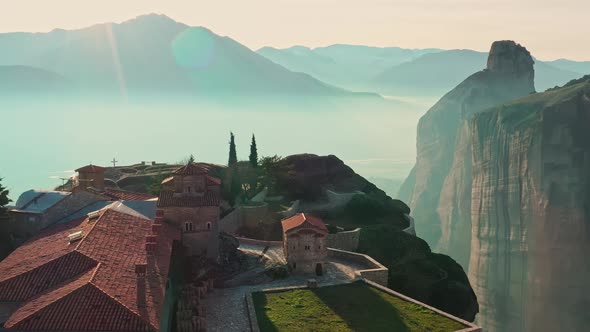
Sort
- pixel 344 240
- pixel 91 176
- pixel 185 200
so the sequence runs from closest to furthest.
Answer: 1. pixel 185 200
2. pixel 344 240
3. pixel 91 176

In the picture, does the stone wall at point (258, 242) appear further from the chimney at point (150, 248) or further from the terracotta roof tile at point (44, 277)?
the terracotta roof tile at point (44, 277)

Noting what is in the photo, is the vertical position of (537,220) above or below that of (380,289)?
below

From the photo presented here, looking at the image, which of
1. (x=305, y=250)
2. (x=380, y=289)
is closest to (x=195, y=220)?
(x=305, y=250)

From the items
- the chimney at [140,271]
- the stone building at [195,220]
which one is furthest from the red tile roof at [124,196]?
the chimney at [140,271]

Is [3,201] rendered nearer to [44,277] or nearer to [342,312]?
[44,277]

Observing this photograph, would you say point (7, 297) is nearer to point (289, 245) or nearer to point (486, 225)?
point (289, 245)

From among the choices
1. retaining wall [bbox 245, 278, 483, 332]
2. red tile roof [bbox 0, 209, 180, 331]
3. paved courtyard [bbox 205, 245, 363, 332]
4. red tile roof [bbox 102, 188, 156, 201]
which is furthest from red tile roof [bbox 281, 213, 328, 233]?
red tile roof [bbox 102, 188, 156, 201]
